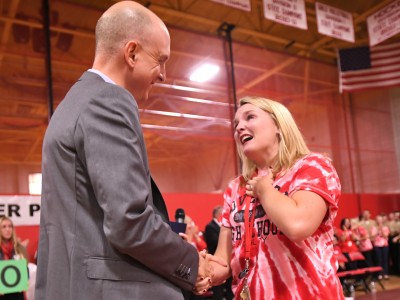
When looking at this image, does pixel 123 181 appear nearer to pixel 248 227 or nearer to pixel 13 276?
pixel 248 227

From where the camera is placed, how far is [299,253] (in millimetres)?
1687

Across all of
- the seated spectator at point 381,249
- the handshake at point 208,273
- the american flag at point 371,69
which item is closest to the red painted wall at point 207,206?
the seated spectator at point 381,249

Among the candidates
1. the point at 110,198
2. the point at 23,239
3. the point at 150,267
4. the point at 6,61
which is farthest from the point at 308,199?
the point at 6,61

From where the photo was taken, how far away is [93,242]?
127cm

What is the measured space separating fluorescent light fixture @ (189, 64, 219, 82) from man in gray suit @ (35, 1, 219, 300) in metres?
9.35

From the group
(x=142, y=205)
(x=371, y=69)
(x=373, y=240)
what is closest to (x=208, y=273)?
(x=142, y=205)

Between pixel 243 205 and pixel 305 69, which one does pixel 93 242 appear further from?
pixel 305 69

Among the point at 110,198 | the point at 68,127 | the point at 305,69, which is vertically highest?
the point at 305,69

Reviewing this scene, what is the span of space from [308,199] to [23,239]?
23.1 feet

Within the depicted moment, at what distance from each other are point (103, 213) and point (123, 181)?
0.13 metres

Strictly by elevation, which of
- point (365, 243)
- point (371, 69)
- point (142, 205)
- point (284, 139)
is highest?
point (371, 69)

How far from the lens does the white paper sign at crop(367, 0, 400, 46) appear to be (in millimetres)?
9375

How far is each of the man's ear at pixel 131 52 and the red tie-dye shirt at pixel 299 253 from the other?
0.74m

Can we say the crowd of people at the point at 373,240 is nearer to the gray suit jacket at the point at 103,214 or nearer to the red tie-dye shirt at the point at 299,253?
the red tie-dye shirt at the point at 299,253
